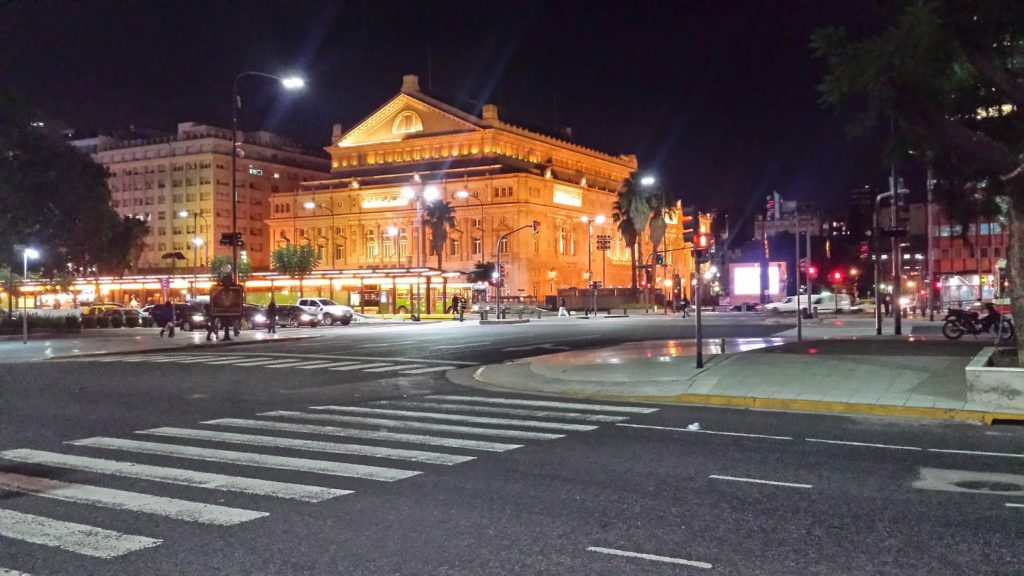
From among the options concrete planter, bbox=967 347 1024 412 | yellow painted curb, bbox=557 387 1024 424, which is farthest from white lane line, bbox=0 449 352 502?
concrete planter, bbox=967 347 1024 412

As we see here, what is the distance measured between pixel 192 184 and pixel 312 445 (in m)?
133

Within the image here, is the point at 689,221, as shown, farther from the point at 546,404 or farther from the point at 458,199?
the point at 458,199

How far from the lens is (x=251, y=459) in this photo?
9.60m

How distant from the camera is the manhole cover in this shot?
7.77 m

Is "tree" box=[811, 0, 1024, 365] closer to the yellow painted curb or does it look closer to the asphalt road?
the yellow painted curb

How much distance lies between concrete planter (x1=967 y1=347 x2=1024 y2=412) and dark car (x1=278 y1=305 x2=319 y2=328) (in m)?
45.1

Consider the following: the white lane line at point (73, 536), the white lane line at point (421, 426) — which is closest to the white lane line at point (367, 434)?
the white lane line at point (421, 426)

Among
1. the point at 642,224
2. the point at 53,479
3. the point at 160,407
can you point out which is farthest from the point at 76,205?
the point at 642,224

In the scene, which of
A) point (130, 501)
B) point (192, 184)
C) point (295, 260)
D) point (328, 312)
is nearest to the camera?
point (130, 501)

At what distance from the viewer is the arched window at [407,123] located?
11294 centimetres

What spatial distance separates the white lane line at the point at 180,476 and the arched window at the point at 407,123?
106m

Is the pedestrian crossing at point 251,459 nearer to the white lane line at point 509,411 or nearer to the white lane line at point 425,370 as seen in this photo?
the white lane line at point 509,411

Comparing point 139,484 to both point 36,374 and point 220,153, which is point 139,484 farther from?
point 220,153

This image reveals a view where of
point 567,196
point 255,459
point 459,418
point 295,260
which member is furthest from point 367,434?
point 567,196
